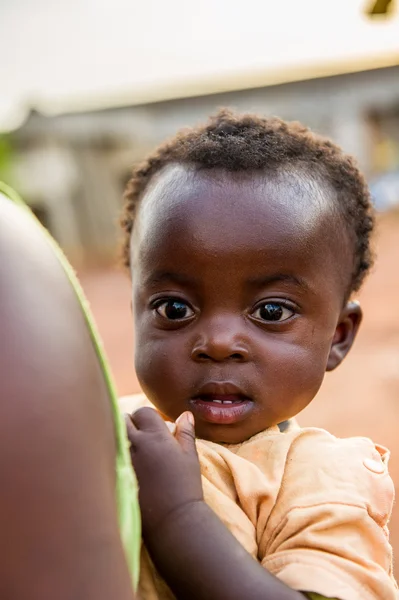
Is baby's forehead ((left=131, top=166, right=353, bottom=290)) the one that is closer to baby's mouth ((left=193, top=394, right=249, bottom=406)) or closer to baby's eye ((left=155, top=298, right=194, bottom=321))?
baby's eye ((left=155, top=298, right=194, bottom=321))

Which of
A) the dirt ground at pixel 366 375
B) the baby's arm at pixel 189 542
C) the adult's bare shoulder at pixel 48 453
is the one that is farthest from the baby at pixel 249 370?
the dirt ground at pixel 366 375

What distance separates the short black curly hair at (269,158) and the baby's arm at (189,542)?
730 mm

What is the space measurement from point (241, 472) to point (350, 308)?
72cm

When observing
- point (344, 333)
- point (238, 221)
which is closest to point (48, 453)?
point (238, 221)

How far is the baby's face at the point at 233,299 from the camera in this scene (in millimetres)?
1510

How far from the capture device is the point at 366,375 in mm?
8266

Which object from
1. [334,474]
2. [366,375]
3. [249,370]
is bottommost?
[334,474]

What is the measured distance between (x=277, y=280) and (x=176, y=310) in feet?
0.77

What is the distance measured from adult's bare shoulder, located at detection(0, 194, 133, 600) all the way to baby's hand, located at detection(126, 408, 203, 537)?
0.38 meters

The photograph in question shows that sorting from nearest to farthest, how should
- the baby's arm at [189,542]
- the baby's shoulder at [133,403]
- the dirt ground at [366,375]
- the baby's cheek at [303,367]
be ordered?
1. the baby's arm at [189,542]
2. the baby's cheek at [303,367]
3. the baby's shoulder at [133,403]
4. the dirt ground at [366,375]

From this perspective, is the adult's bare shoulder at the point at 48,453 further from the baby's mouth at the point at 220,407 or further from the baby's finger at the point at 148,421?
the baby's mouth at the point at 220,407

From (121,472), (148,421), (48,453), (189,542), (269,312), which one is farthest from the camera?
(269,312)

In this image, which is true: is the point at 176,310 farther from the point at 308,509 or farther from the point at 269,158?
the point at 308,509

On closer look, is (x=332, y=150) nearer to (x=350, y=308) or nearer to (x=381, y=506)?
(x=350, y=308)
